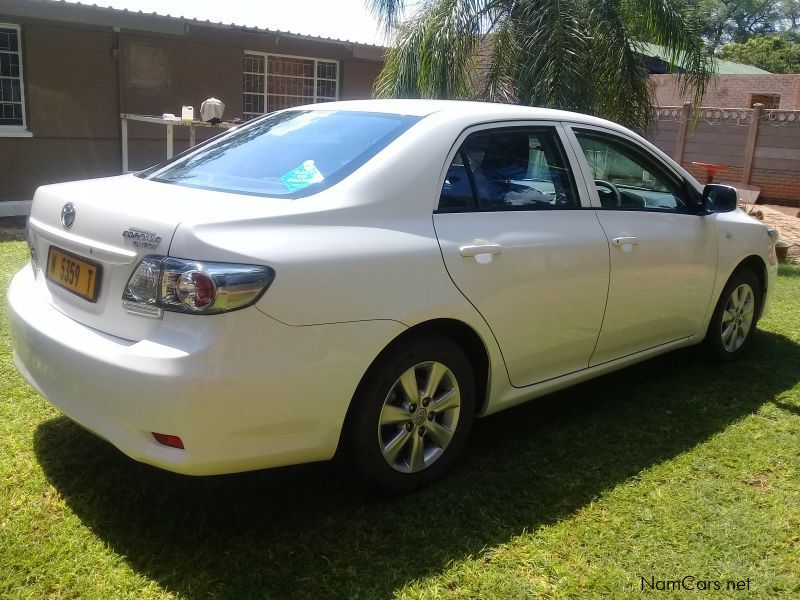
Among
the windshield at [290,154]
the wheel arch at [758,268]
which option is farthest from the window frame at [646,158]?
the windshield at [290,154]

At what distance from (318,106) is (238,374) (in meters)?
1.82

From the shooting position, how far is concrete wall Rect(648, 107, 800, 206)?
47.8 ft

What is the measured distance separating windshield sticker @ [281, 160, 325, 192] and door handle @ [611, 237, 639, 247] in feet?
5.32

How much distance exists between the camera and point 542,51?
346 inches

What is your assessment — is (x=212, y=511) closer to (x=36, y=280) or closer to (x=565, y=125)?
(x=36, y=280)

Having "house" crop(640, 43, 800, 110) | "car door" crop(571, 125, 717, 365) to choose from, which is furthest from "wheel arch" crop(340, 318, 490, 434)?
"house" crop(640, 43, 800, 110)

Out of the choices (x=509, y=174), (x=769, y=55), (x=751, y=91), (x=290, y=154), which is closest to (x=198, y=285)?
(x=290, y=154)

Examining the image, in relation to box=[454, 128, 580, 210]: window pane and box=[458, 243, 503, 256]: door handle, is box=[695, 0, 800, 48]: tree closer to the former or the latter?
box=[454, 128, 580, 210]: window pane

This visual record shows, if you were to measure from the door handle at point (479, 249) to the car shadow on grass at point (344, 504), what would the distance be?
1.01 meters

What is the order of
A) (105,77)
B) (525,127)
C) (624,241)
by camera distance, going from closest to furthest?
(525,127)
(624,241)
(105,77)

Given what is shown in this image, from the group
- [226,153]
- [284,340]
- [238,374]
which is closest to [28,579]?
[238,374]

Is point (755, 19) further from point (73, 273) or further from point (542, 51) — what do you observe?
point (73, 273)

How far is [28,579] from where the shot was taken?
2680mm

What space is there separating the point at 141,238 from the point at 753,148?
14507 mm
